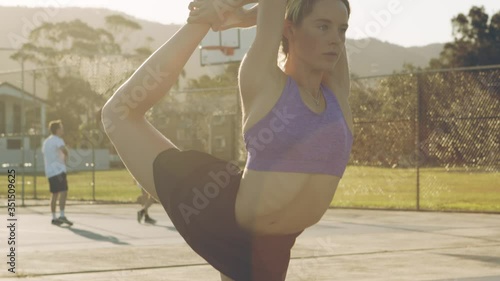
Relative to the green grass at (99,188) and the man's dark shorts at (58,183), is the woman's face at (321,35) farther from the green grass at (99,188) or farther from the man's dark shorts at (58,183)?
the green grass at (99,188)

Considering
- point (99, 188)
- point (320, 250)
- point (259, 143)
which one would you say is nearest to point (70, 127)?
point (99, 188)

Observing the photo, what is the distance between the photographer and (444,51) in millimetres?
59531

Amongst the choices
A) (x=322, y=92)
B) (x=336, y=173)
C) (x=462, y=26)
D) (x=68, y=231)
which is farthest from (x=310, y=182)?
(x=462, y=26)

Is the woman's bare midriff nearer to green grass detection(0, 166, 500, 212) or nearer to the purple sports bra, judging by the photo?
the purple sports bra

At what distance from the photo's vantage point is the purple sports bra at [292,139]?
3064 mm

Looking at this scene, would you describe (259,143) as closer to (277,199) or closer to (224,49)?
(277,199)

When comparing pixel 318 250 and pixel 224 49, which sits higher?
pixel 224 49

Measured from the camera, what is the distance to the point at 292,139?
307 cm

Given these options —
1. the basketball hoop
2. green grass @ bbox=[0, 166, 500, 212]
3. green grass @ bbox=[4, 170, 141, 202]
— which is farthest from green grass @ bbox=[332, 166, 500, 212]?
green grass @ bbox=[4, 170, 141, 202]

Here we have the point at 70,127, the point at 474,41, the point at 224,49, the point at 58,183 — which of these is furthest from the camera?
the point at 70,127

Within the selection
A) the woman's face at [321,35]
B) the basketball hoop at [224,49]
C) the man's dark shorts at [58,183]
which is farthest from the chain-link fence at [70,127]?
the woman's face at [321,35]

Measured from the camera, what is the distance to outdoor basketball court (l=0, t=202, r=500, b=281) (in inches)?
349

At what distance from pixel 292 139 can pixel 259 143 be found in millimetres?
103

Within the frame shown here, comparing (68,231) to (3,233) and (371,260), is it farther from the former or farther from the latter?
(371,260)
